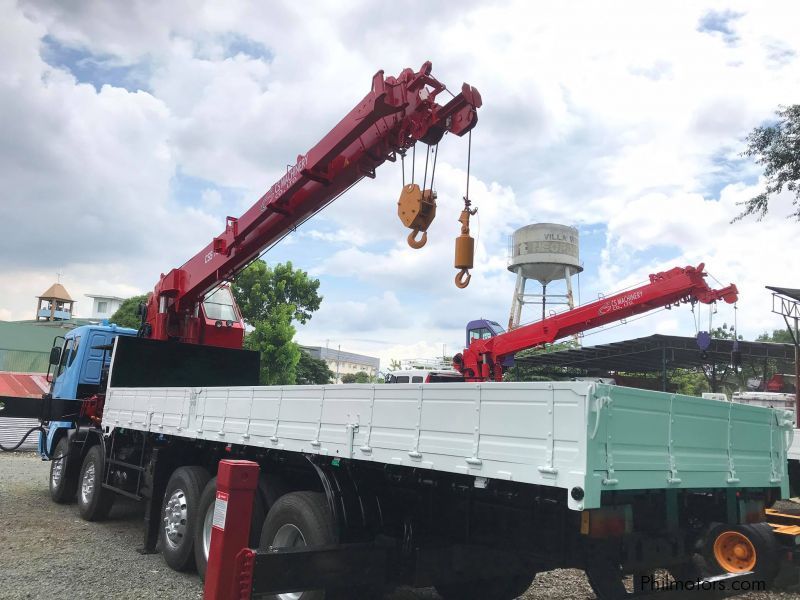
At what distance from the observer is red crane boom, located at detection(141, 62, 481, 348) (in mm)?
6715

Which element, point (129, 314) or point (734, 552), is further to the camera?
point (129, 314)

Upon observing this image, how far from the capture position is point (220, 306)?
11.7 m

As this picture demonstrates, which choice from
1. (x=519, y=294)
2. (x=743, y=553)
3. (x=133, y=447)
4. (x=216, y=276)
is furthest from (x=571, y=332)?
(x=519, y=294)

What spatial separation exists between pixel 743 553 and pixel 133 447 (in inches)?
288

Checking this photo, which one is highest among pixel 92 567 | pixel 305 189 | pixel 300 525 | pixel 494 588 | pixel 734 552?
pixel 305 189

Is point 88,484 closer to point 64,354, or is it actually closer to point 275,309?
point 64,354

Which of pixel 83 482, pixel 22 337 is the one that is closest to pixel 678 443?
pixel 83 482

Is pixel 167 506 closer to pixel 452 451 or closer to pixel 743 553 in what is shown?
→ pixel 452 451

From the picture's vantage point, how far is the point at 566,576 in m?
7.04

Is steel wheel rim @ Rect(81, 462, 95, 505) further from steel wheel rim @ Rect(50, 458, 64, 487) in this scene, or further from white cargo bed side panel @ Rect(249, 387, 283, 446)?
white cargo bed side panel @ Rect(249, 387, 283, 446)

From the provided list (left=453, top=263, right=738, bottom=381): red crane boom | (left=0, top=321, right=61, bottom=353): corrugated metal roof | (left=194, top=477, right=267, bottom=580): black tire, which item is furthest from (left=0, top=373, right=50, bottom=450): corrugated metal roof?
(left=0, top=321, right=61, bottom=353): corrugated metal roof

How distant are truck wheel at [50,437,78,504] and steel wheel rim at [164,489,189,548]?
160 inches

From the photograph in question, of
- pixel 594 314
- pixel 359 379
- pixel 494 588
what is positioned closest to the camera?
pixel 494 588

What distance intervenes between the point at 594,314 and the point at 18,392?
49.7 feet
